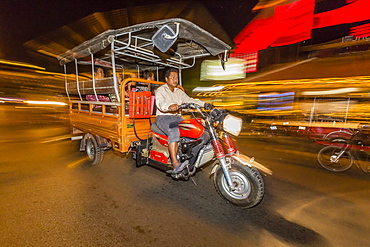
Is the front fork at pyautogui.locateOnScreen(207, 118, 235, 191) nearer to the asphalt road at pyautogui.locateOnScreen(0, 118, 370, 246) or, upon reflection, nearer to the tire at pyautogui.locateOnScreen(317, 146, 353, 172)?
the asphalt road at pyautogui.locateOnScreen(0, 118, 370, 246)

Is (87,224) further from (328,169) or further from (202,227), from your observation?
(328,169)

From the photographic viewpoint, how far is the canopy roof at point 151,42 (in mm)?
3100

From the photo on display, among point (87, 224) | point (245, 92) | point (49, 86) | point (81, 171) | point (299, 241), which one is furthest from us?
point (49, 86)

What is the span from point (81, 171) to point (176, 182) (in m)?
2.44

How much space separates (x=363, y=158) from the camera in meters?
4.61

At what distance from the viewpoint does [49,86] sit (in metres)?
20.5

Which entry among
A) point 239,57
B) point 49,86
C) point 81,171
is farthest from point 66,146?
point 49,86

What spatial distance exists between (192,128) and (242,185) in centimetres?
128

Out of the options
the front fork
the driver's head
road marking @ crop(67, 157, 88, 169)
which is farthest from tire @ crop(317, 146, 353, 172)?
road marking @ crop(67, 157, 88, 169)

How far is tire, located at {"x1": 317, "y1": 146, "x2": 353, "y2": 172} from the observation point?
15.6ft

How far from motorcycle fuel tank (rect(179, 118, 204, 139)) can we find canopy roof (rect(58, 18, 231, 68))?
1677mm

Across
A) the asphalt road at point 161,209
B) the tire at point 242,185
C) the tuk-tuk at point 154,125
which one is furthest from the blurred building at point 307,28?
the tire at point 242,185

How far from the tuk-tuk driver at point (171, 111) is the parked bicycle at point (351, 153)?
418 cm

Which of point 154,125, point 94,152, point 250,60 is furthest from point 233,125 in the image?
point 250,60
